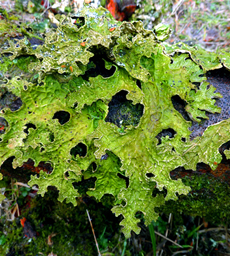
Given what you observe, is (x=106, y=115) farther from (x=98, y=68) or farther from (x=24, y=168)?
(x=24, y=168)

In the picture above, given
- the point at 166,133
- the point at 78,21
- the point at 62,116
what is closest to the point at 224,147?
the point at 166,133

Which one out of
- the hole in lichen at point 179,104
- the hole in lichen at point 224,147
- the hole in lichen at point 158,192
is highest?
the hole in lichen at point 179,104

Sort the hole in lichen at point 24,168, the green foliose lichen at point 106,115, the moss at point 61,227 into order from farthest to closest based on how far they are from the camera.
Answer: the moss at point 61,227
the hole in lichen at point 24,168
the green foliose lichen at point 106,115

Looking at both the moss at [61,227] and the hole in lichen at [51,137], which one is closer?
the hole in lichen at [51,137]

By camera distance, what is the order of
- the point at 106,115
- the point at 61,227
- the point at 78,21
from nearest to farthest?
the point at 106,115
the point at 78,21
the point at 61,227

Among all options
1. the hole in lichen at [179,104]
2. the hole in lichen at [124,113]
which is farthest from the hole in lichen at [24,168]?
the hole in lichen at [179,104]

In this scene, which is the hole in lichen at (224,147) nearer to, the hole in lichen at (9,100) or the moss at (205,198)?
the moss at (205,198)

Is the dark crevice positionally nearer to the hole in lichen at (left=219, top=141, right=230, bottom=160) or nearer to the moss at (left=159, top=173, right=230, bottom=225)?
the moss at (left=159, top=173, right=230, bottom=225)
